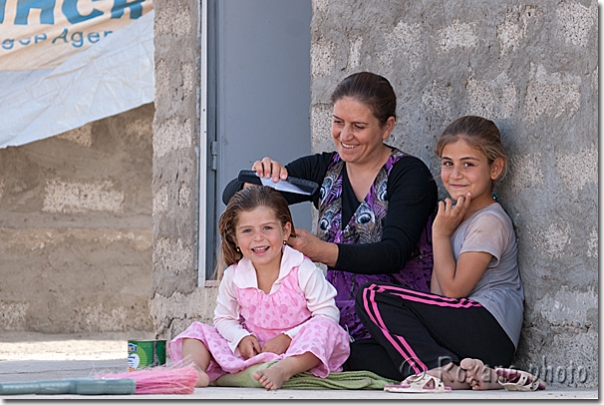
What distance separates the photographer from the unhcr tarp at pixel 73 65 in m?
6.11

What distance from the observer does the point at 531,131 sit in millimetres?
3088

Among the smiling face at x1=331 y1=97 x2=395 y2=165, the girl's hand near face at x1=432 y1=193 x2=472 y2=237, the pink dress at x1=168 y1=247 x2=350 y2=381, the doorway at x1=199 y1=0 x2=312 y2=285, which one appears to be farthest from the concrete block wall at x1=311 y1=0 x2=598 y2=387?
the doorway at x1=199 y1=0 x2=312 y2=285

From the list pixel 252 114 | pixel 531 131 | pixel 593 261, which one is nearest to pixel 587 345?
pixel 593 261

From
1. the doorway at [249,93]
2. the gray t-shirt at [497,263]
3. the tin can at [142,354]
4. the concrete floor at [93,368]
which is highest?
the doorway at [249,93]

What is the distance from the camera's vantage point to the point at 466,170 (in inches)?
123

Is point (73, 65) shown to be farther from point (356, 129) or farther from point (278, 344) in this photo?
point (278, 344)

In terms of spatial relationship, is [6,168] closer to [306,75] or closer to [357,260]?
[306,75]

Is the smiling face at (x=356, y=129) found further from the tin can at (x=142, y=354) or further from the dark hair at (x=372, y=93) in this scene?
the tin can at (x=142, y=354)

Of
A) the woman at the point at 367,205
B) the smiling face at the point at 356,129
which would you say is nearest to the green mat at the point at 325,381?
the woman at the point at 367,205

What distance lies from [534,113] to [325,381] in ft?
3.53

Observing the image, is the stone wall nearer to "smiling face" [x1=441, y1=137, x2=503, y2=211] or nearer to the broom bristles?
"smiling face" [x1=441, y1=137, x2=503, y2=211]

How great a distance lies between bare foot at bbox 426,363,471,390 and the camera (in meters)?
2.80

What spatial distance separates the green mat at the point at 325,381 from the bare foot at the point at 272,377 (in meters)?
0.10

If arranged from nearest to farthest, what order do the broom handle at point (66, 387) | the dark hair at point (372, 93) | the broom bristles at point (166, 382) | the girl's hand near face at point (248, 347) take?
the broom handle at point (66, 387) → the broom bristles at point (166, 382) → the girl's hand near face at point (248, 347) → the dark hair at point (372, 93)
